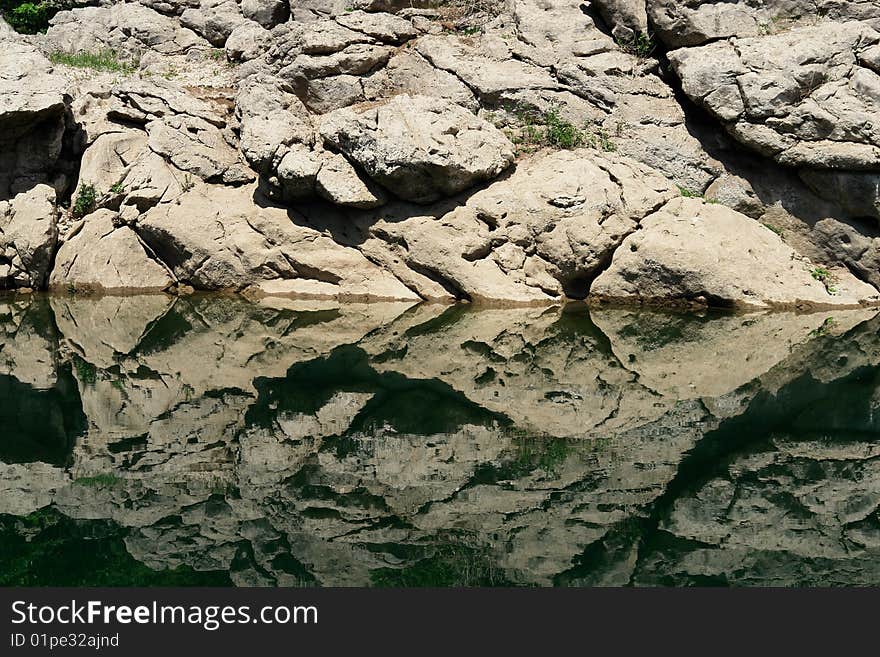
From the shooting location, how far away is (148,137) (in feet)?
69.1

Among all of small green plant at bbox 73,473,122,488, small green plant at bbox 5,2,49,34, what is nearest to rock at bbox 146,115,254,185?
small green plant at bbox 5,2,49,34

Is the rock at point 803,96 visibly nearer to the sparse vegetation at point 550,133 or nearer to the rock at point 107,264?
the sparse vegetation at point 550,133

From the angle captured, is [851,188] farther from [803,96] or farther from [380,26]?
[380,26]

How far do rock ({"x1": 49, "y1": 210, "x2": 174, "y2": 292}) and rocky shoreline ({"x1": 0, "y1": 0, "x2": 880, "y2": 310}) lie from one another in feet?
0.16

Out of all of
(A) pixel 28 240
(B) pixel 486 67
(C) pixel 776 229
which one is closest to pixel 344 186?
(B) pixel 486 67

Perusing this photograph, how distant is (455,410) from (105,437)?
11.9 feet

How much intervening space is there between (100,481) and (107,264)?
13.6 metres

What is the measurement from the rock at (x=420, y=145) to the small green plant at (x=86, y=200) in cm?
570

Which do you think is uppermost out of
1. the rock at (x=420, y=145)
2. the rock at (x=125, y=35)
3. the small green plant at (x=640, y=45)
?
the rock at (x=125, y=35)

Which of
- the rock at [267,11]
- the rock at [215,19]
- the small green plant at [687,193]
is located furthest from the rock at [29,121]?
the small green plant at [687,193]

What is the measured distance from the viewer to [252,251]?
64.2 feet

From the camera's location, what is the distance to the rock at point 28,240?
64.8 feet

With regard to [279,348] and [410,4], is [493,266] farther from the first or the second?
[410,4]

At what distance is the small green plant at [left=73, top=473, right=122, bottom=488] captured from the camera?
24.0ft
